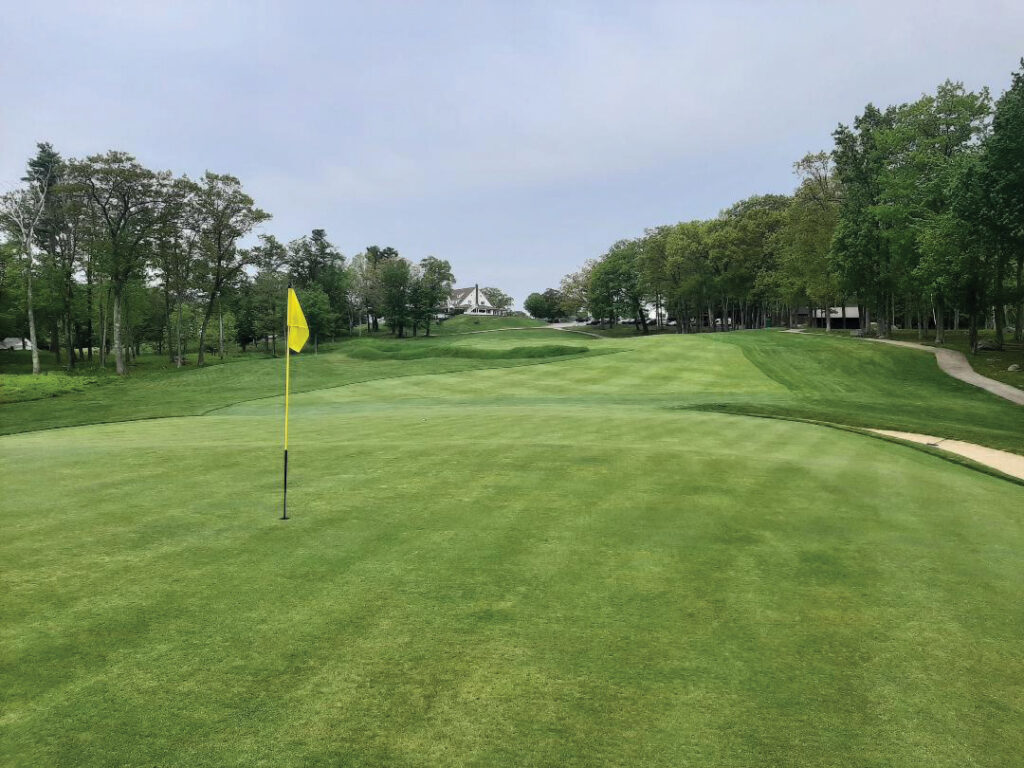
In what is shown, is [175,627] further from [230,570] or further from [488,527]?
[488,527]

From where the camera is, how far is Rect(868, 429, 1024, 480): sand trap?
13078 millimetres

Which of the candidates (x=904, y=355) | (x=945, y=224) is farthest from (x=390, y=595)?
(x=904, y=355)

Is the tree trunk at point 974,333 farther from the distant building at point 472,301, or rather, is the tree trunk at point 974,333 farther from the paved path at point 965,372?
the distant building at point 472,301

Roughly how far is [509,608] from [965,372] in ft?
140

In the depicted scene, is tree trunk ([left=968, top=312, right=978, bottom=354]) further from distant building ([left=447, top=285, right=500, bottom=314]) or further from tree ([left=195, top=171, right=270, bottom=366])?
distant building ([left=447, top=285, right=500, bottom=314])

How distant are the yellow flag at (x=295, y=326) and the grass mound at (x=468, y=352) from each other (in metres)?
43.1

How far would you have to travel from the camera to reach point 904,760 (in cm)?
345

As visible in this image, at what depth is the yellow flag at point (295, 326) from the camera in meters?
8.22

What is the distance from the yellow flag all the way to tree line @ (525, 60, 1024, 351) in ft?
114

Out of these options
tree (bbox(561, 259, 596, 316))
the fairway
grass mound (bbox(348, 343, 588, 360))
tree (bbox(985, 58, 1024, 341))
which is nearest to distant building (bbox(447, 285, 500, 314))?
tree (bbox(561, 259, 596, 316))

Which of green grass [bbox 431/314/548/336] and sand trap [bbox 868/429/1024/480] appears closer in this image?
sand trap [bbox 868/429/1024/480]

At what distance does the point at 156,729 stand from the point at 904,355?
48408 mm

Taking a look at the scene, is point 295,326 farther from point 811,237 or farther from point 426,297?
point 426,297

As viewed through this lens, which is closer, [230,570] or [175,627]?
[175,627]
